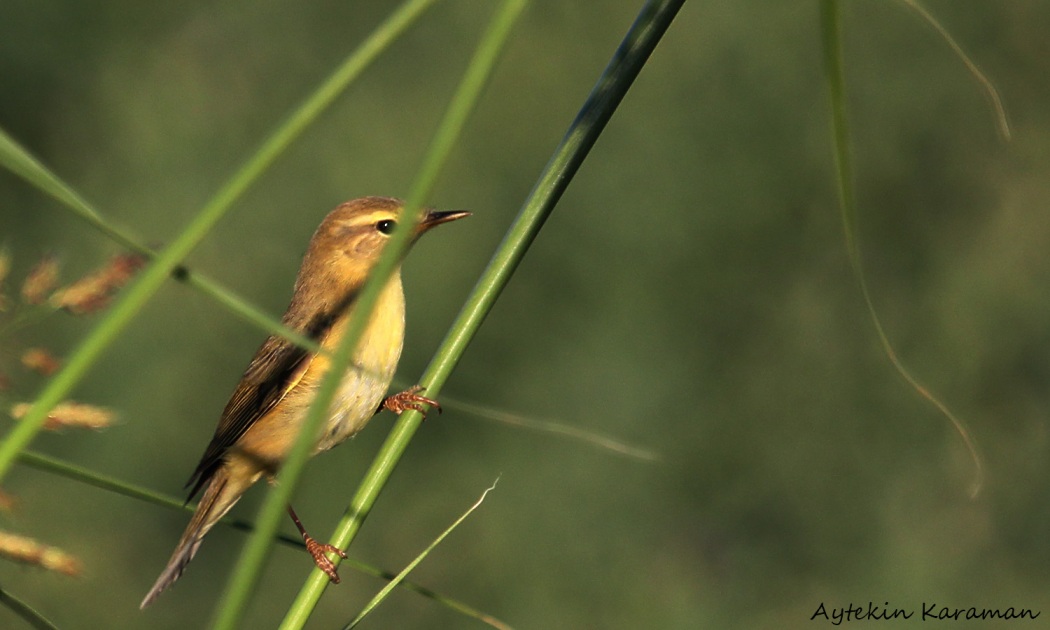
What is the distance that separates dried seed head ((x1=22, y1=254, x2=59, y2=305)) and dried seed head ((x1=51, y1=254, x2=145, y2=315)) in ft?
0.16

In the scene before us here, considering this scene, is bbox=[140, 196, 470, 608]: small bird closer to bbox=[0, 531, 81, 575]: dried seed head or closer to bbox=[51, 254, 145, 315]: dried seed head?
bbox=[51, 254, 145, 315]: dried seed head

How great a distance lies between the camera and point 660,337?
6184 mm

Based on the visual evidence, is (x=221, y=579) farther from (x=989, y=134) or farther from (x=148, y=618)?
(x=989, y=134)

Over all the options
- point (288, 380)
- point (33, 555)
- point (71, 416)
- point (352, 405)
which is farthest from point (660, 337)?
point (33, 555)

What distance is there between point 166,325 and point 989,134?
15.4 ft

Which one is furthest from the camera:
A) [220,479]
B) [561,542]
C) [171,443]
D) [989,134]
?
[989,134]

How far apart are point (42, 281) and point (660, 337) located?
456 cm

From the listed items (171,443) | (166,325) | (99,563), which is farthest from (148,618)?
(166,325)

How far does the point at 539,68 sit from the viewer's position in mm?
6898

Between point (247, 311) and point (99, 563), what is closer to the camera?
point (247, 311)

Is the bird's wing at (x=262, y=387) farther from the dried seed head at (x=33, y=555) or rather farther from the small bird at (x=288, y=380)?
the dried seed head at (x=33, y=555)

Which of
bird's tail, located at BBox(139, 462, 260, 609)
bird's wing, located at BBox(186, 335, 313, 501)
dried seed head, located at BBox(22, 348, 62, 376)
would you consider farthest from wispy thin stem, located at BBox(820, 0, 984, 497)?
bird's tail, located at BBox(139, 462, 260, 609)

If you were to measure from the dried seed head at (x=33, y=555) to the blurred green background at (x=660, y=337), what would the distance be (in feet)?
13.0

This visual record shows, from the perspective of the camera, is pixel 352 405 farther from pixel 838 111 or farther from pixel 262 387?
pixel 838 111
